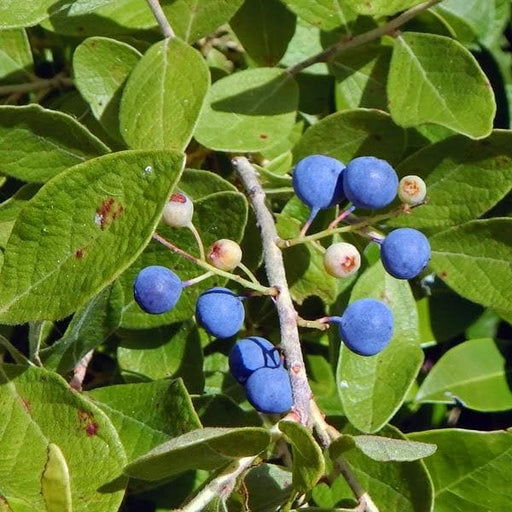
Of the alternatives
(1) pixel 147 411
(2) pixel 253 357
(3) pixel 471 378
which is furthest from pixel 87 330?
(3) pixel 471 378

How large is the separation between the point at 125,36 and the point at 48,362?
0.76 m

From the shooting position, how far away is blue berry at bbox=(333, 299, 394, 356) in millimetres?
1543

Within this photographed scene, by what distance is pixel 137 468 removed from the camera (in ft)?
4.48

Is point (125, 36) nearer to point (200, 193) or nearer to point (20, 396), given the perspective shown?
point (200, 193)

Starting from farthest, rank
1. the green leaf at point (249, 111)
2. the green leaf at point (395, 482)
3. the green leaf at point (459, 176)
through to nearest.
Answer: the green leaf at point (249, 111) → the green leaf at point (459, 176) → the green leaf at point (395, 482)

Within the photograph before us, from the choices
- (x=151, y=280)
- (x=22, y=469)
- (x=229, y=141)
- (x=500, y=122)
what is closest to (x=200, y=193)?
(x=229, y=141)

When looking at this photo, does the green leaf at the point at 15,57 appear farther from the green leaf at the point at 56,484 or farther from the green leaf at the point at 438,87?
the green leaf at the point at 56,484

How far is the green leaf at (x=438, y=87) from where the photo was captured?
5.98 feet

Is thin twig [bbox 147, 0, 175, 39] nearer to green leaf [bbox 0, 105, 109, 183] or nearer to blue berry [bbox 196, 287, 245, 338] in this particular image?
green leaf [bbox 0, 105, 109, 183]

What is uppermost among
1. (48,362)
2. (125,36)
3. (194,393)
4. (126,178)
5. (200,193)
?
(126,178)

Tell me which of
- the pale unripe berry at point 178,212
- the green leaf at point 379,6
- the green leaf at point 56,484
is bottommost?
the green leaf at point 56,484

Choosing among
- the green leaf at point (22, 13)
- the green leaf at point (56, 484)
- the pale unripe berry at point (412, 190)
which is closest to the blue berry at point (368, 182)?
the pale unripe berry at point (412, 190)

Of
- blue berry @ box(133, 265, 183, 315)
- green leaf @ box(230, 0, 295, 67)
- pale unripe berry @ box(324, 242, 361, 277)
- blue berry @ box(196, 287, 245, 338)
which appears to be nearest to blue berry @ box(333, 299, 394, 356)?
pale unripe berry @ box(324, 242, 361, 277)

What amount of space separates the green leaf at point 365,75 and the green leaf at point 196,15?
0.30 m
